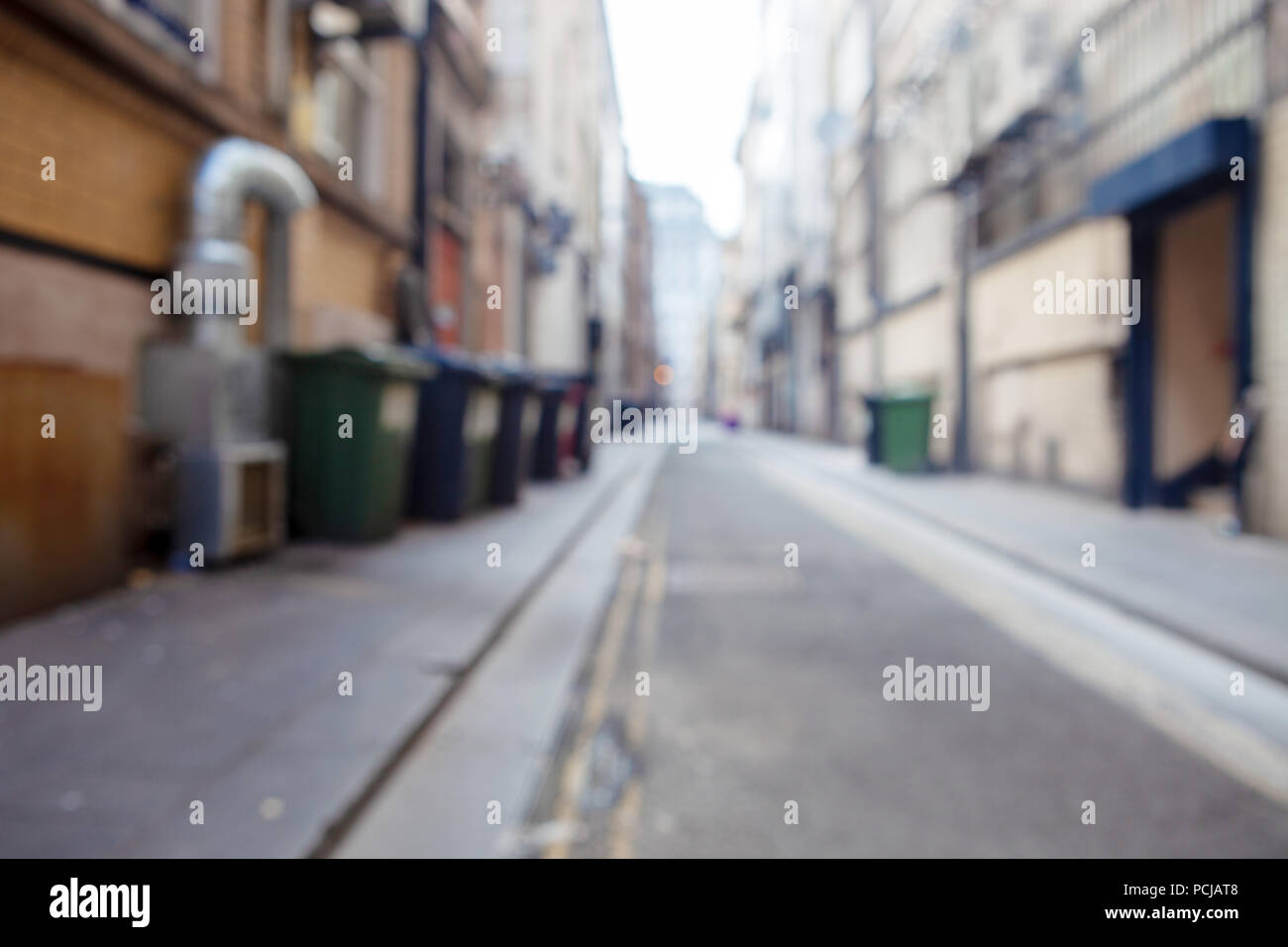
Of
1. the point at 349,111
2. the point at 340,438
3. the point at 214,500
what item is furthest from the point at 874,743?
the point at 349,111

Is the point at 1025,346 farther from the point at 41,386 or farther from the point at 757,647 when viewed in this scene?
the point at 41,386

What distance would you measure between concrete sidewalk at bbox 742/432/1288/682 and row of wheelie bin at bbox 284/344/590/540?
5.53 m

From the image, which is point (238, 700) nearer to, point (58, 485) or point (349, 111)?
point (58, 485)

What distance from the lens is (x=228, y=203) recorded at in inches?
292

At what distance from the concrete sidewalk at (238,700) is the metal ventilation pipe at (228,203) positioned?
200 centimetres

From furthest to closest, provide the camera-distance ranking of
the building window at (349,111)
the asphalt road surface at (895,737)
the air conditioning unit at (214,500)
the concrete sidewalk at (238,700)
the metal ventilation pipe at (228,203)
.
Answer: the building window at (349,111) → the metal ventilation pipe at (228,203) → the air conditioning unit at (214,500) → the asphalt road surface at (895,737) → the concrete sidewalk at (238,700)

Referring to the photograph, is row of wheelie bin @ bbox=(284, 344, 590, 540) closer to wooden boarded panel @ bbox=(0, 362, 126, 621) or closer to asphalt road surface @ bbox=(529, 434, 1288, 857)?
wooden boarded panel @ bbox=(0, 362, 126, 621)

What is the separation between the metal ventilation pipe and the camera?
23.2ft

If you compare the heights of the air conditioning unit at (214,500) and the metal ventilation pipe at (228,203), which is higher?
the metal ventilation pipe at (228,203)

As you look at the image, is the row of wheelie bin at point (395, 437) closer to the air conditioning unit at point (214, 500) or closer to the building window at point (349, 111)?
the air conditioning unit at point (214, 500)

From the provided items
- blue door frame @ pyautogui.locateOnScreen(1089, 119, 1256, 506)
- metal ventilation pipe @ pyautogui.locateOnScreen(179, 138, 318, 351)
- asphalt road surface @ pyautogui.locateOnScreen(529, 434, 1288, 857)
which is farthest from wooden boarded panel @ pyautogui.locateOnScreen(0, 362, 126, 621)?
blue door frame @ pyautogui.locateOnScreen(1089, 119, 1256, 506)

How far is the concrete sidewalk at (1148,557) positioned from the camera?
5.20 m

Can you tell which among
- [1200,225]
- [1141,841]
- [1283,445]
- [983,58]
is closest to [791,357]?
[983,58]

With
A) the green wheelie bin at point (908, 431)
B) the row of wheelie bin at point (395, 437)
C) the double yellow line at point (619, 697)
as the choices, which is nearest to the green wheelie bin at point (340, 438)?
the row of wheelie bin at point (395, 437)
